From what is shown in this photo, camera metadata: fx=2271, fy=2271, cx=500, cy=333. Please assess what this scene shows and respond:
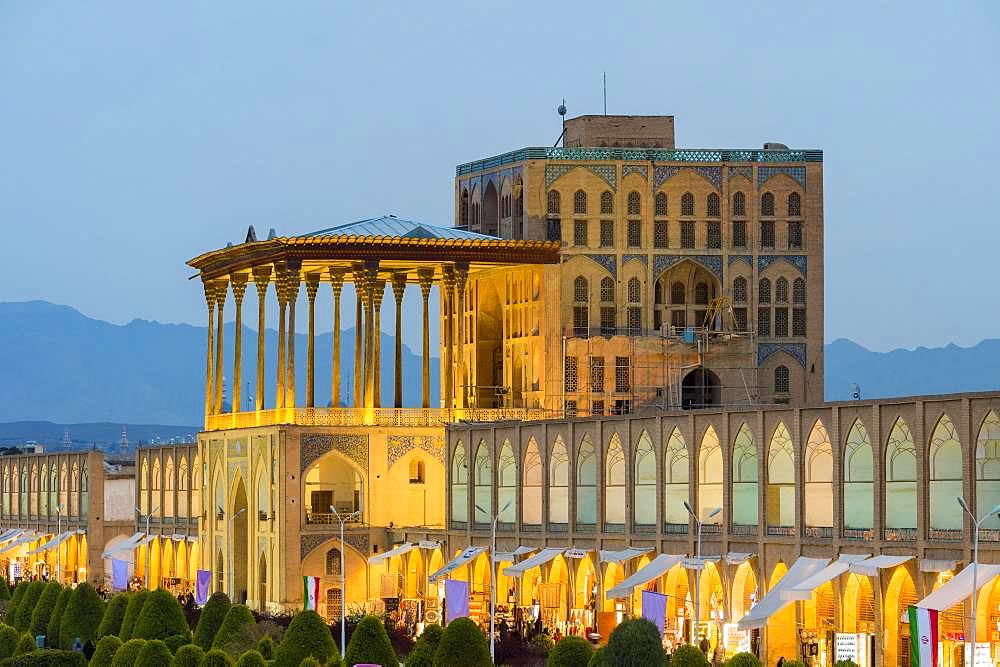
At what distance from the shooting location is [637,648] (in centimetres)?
4425

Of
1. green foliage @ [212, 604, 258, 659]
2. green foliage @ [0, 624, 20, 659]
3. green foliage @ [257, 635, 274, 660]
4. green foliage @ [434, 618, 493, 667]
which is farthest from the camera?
green foliage @ [0, 624, 20, 659]

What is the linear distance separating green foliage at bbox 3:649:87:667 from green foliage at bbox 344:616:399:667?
8.08 metres

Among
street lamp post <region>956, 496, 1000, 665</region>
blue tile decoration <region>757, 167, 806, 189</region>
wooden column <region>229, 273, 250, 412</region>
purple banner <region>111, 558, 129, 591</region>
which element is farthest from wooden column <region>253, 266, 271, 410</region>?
street lamp post <region>956, 496, 1000, 665</region>

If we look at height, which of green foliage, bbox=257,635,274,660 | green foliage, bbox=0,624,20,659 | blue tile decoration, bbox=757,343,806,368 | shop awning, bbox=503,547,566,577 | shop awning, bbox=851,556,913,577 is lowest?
green foliage, bbox=0,624,20,659

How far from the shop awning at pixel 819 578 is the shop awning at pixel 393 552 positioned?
24.4 meters

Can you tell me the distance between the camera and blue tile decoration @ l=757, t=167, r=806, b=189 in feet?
279

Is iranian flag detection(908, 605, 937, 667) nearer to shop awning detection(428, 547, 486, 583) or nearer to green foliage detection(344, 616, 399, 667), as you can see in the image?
green foliage detection(344, 616, 399, 667)

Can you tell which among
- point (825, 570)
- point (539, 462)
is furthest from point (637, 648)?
point (539, 462)

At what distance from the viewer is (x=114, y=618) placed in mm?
67125

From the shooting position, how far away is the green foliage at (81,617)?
6839 cm

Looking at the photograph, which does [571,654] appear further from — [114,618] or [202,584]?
[202,584]

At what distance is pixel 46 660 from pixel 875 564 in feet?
68.5

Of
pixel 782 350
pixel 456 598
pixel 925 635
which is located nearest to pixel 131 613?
pixel 456 598

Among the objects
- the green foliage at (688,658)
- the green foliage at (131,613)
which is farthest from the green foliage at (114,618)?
the green foliage at (688,658)
